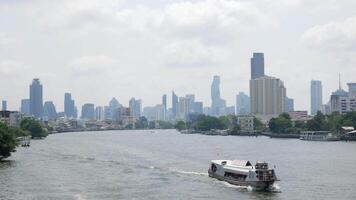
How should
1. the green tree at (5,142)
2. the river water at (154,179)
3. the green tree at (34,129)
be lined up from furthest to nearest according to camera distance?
the green tree at (34,129)
the green tree at (5,142)
the river water at (154,179)

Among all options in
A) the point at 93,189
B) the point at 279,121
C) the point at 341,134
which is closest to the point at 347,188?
the point at 93,189

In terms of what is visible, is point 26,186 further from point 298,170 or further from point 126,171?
point 298,170

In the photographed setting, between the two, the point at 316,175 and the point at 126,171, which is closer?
the point at 316,175

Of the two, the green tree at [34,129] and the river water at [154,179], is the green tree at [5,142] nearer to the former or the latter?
the river water at [154,179]

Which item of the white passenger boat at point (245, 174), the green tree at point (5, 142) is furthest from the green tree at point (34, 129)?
the white passenger boat at point (245, 174)

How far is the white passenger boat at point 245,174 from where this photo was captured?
49628 millimetres

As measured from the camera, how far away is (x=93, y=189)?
49.4 metres

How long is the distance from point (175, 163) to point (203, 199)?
94.0ft

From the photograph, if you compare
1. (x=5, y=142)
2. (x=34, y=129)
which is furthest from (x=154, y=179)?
(x=34, y=129)

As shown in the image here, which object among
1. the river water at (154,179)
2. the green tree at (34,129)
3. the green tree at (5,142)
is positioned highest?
the green tree at (34,129)

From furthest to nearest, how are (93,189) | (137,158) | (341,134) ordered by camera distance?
(341,134)
(137,158)
(93,189)

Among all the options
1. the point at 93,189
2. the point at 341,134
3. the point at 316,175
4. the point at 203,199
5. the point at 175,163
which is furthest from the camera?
the point at 341,134

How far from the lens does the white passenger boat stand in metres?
49.6

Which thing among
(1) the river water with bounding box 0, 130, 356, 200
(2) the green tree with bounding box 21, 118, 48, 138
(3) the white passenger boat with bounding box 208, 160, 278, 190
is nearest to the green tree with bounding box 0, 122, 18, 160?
(1) the river water with bounding box 0, 130, 356, 200
